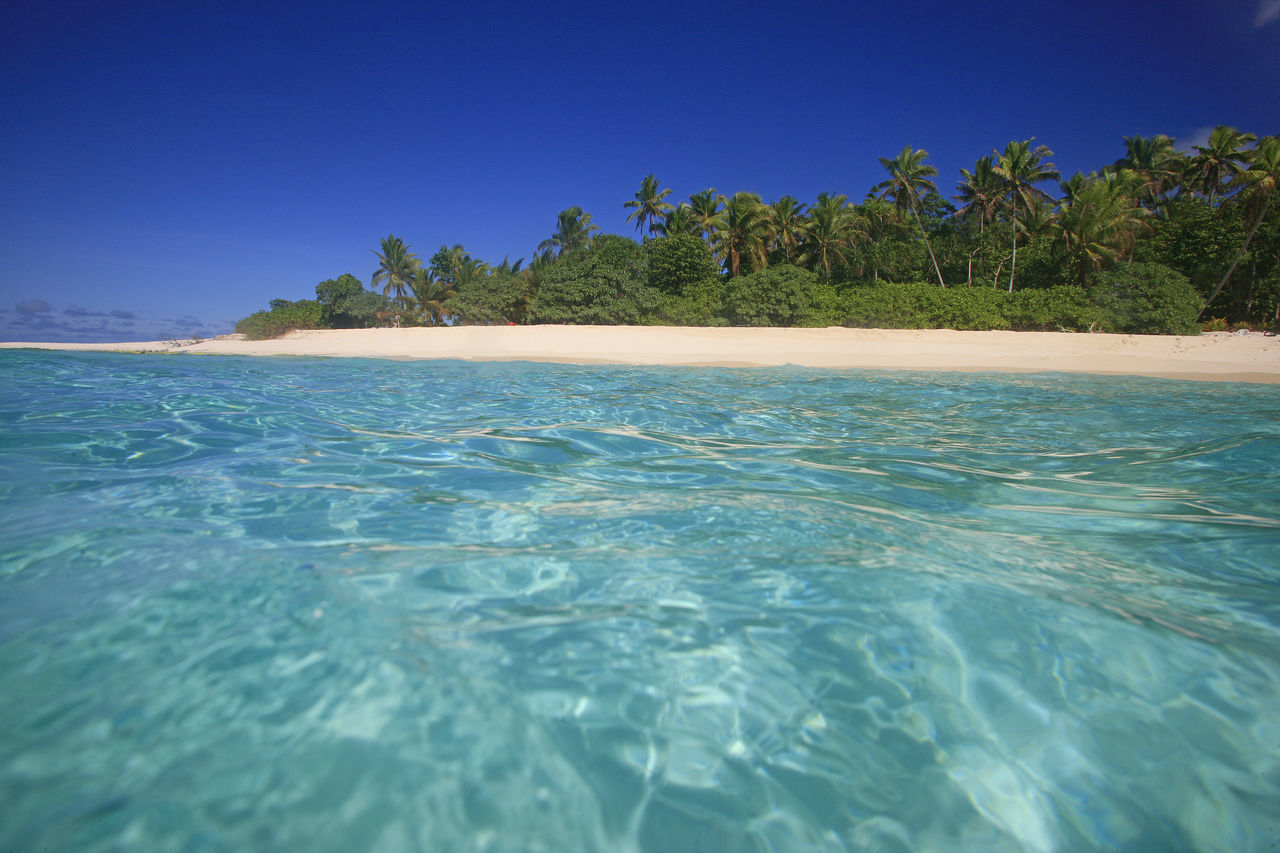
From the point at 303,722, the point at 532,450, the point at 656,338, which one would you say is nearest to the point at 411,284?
the point at 656,338

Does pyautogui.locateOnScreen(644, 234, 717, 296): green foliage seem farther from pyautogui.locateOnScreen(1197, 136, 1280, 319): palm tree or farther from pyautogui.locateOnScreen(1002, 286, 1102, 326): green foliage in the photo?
pyautogui.locateOnScreen(1197, 136, 1280, 319): palm tree

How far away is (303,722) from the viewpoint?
4.30 ft

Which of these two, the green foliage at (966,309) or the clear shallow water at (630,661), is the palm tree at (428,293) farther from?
the clear shallow water at (630,661)

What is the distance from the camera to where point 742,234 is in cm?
3253

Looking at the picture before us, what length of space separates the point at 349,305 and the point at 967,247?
37.5 m

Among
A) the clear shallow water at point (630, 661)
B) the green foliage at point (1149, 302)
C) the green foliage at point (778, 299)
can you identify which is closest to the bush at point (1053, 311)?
the green foliage at point (1149, 302)

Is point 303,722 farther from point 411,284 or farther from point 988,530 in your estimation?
point 411,284

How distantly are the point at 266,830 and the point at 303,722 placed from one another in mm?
281

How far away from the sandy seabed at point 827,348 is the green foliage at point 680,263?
940 cm

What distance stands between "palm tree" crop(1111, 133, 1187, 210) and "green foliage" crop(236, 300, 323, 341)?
151ft

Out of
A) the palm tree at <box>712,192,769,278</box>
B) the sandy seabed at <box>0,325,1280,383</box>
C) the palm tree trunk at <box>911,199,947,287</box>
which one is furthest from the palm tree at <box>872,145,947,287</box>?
the sandy seabed at <box>0,325,1280,383</box>

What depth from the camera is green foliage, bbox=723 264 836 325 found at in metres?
24.8

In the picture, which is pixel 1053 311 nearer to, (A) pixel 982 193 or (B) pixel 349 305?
(A) pixel 982 193

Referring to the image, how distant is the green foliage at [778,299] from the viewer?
24797 mm
